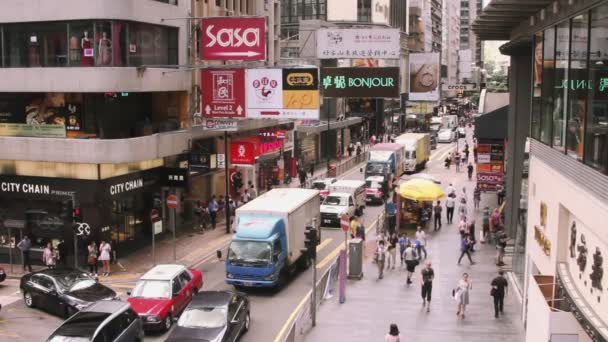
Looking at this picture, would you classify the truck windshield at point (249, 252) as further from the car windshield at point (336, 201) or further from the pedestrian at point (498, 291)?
the car windshield at point (336, 201)

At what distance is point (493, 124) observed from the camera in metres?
37.6

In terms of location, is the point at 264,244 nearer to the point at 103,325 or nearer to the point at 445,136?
the point at 103,325

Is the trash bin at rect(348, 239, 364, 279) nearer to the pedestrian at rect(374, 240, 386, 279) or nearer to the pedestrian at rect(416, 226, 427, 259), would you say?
the pedestrian at rect(374, 240, 386, 279)

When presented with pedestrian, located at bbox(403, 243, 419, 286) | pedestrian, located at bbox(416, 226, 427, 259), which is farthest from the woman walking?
pedestrian, located at bbox(416, 226, 427, 259)

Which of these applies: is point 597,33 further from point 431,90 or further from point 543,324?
point 431,90

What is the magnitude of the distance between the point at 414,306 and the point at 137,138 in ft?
45.6

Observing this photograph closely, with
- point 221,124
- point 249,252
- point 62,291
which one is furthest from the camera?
point 221,124

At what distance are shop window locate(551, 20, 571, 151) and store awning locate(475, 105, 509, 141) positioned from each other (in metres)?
19.9

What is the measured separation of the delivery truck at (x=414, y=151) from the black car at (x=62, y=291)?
122 feet

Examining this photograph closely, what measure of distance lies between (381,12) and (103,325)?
74096 millimetres

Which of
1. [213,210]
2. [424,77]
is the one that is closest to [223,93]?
[213,210]

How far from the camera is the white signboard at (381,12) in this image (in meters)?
85.2

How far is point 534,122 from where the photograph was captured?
68.9 feet

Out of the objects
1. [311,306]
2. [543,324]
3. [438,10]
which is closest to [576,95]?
[543,324]
